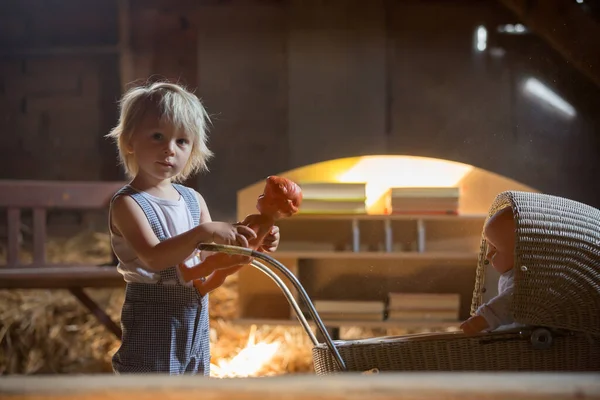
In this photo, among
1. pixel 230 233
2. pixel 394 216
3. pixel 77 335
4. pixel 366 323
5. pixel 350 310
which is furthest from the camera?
pixel 77 335

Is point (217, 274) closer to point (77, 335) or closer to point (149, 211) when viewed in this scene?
point (149, 211)

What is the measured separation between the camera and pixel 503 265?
1.70 m

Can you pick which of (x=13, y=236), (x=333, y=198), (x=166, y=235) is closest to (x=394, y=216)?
(x=333, y=198)

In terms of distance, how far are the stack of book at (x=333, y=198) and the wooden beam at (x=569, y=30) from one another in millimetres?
911

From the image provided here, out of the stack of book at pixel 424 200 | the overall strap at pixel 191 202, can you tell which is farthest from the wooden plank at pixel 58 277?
the overall strap at pixel 191 202

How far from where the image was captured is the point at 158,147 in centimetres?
149

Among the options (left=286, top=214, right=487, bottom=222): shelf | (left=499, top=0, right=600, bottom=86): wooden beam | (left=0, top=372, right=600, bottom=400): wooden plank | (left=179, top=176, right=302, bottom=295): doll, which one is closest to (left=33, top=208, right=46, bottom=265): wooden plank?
(left=286, top=214, right=487, bottom=222): shelf

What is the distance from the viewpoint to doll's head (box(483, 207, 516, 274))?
1.67 metres

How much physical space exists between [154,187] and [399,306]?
154cm

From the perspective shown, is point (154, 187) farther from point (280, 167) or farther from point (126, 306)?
point (280, 167)

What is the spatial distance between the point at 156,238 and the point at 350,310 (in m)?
1.46

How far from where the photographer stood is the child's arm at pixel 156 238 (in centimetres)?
139

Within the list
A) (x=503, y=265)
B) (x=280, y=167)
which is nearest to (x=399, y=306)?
(x=280, y=167)

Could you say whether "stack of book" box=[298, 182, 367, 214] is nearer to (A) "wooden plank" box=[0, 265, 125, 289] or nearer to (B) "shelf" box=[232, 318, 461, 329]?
(B) "shelf" box=[232, 318, 461, 329]
